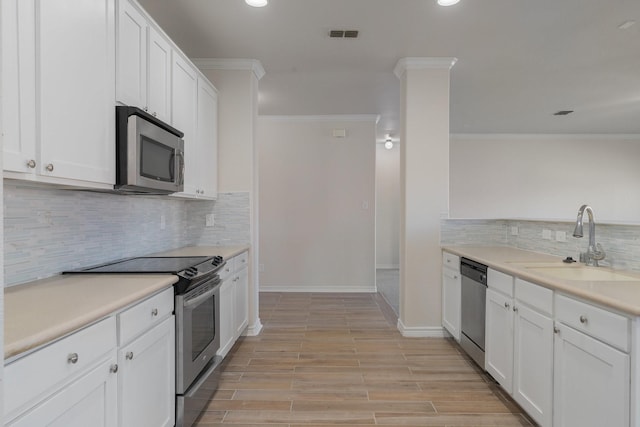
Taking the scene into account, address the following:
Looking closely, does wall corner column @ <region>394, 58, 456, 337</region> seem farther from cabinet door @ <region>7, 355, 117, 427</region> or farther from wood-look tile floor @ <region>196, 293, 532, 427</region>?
cabinet door @ <region>7, 355, 117, 427</region>

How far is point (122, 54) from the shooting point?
Answer: 191 cm

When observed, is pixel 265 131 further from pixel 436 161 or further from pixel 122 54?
pixel 122 54

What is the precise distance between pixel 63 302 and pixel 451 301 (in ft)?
9.79

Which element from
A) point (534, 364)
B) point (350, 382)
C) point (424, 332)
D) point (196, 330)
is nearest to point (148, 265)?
point (196, 330)

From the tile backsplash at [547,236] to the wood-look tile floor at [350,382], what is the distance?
1.07 metres

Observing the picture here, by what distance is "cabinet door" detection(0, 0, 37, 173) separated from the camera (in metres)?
1.22

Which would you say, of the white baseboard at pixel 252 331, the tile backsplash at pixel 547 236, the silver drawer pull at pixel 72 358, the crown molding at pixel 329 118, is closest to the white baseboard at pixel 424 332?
the tile backsplash at pixel 547 236

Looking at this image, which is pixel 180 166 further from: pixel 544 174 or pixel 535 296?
pixel 544 174

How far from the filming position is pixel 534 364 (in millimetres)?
1993

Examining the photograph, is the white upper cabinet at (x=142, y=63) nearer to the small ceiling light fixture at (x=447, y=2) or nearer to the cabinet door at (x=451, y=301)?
the small ceiling light fixture at (x=447, y=2)

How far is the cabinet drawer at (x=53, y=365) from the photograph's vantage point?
0.93 m

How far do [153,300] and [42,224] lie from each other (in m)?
0.70

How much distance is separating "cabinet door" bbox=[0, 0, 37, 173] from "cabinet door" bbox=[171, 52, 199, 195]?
1241 millimetres

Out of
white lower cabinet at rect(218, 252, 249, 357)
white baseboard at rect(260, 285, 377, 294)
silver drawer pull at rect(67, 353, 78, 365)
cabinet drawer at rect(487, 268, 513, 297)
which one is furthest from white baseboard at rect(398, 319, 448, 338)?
silver drawer pull at rect(67, 353, 78, 365)
